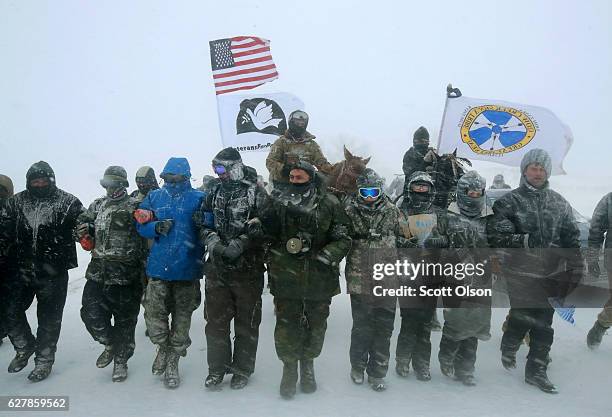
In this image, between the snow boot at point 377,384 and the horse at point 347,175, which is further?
the horse at point 347,175

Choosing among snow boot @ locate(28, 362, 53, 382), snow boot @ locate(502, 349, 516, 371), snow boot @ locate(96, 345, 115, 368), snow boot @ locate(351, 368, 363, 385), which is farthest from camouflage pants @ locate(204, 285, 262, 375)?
snow boot @ locate(502, 349, 516, 371)

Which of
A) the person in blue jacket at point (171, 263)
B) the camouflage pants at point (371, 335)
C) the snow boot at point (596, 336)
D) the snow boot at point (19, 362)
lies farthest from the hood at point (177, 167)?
the snow boot at point (596, 336)

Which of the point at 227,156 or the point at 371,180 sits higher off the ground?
the point at 227,156

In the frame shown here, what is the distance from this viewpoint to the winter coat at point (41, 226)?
4.63 meters

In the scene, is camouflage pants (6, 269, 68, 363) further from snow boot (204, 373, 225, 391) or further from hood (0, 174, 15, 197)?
snow boot (204, 373, 225, 391)

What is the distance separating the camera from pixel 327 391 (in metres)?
4.19

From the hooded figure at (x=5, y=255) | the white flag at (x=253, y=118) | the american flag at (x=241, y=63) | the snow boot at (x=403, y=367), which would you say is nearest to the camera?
the snow boot at (x=403, y=367)

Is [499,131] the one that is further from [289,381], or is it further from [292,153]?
[289,381]

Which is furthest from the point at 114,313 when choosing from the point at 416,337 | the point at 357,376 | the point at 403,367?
the point at 416,337

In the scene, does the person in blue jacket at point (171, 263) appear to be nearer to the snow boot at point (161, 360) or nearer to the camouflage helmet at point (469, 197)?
the snow boot at point (161, 360)

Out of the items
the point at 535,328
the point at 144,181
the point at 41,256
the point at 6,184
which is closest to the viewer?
the point at 535,328

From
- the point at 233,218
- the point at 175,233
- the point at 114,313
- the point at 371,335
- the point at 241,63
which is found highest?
the point at 241,63

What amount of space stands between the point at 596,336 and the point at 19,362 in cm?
694

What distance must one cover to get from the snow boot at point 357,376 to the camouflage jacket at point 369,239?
0.83 meters
